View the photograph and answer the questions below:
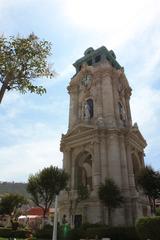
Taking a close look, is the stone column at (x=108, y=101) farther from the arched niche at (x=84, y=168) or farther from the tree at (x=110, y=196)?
the tree at (x=110, y=196)

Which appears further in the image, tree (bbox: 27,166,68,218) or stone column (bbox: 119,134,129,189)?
stone column (bbox: 119,134,129,189)

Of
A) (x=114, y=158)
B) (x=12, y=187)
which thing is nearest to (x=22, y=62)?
(x=114, y=158)

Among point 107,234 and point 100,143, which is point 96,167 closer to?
point 100,143

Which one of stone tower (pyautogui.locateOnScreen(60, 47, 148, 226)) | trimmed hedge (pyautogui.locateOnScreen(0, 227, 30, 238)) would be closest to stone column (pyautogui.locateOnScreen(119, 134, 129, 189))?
stone tower (pyautogui.locateOnScreen(60, 47, 148, 226))

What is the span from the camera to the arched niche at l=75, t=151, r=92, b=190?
145 feet

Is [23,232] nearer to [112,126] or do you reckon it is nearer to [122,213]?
[122,213]

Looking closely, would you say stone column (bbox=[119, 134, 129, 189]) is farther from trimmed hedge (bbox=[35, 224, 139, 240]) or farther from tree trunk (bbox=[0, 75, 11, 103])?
tree trunk (bbox=[0, 75, 11, 103])

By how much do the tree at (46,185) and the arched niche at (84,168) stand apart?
10453mm

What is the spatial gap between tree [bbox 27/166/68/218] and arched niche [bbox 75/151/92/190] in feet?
34.3

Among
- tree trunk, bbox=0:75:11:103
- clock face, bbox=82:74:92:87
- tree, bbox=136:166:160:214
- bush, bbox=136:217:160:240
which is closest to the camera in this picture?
tree trunk, bbox=0:75:11:103

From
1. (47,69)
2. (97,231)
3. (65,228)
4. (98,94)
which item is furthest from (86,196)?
(47,69)

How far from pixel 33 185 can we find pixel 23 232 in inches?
273

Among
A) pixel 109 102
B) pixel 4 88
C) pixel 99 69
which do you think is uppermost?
pixel 99 69

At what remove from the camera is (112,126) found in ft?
135
